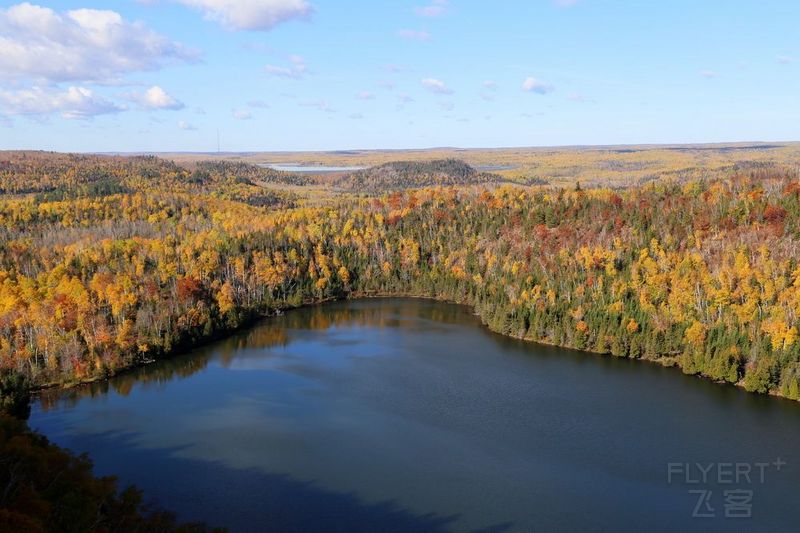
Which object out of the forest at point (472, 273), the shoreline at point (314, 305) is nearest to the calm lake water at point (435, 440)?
the shoreline at point (314, 305)

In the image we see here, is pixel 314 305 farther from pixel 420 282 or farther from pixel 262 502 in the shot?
pixel 262 502

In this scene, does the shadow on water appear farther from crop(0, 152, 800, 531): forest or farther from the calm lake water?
crop(0, 152, 800, 531): forest

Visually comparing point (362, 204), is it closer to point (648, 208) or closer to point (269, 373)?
point (648, 208)

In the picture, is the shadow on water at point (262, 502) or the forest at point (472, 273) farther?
the forest at point (472, 273)

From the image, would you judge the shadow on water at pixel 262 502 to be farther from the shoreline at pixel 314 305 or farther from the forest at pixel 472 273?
the shoreline at pixel 314 305

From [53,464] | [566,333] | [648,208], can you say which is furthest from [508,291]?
[53,464]

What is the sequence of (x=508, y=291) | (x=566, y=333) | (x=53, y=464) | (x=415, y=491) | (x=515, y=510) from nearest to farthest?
(x=53, y=464)
(x=515, y=510)
(x=415, y=491)
(x=566, y=333)
(x=508, y=291)
